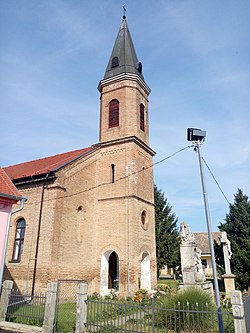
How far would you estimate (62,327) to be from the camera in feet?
27.9

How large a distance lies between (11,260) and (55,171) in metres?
5.45

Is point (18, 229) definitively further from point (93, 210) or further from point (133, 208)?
point (133, 208)

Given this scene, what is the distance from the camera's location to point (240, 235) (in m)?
22.1

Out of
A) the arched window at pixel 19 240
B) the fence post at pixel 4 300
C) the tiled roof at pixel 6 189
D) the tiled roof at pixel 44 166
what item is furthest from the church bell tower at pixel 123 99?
the fence post at pixel 4 300

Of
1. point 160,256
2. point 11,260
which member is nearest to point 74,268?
point 11,260

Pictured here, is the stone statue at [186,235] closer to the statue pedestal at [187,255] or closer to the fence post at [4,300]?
the statue pedestal at [187,255]

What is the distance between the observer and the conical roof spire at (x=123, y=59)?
20.0 metres

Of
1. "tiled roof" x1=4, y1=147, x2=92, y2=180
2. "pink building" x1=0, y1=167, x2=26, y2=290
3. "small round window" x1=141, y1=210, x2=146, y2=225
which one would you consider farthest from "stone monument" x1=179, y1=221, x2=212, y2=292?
"pink building" x1=0, y1=167, x2=26, y2=290

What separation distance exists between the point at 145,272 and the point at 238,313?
11831mm

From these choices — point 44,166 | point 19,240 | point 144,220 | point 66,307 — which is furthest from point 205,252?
point 66,307

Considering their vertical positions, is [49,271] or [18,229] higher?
[18,229]

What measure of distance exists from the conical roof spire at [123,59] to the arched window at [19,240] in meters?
11.9

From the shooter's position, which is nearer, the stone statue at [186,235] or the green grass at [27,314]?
the green grass at [27,314]

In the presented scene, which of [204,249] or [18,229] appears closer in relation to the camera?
[18,229]
